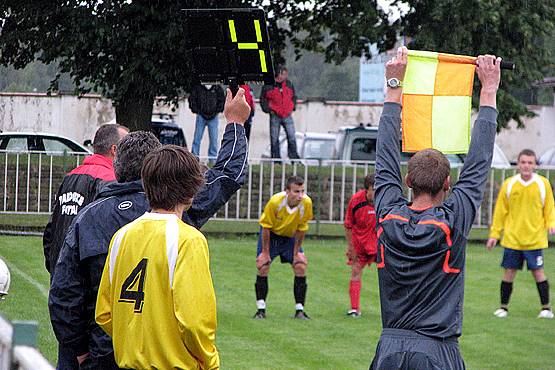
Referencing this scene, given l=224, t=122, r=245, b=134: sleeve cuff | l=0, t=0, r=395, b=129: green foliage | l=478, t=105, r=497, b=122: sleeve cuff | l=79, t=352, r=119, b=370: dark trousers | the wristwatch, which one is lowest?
l=79, t=352, r=119, b=370: dark trousers

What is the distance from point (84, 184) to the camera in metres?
6.95

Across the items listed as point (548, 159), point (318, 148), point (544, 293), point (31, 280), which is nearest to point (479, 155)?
point (544, 293)

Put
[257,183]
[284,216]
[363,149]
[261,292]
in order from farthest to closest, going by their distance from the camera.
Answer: [363,149]
[257,183]
[284,216]
[261,292]

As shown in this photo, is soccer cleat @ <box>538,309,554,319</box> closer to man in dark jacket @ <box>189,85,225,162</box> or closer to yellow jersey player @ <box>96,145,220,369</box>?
man in dark jacket @ <box>189,85,225,162</box>

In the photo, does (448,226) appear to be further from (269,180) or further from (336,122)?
(336,122)

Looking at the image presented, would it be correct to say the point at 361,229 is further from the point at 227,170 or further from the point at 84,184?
the point at 227,170

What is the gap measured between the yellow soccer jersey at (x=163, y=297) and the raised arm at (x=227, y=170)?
93 cm

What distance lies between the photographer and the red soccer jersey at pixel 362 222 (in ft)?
48.0

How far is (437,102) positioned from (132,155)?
1568 mm

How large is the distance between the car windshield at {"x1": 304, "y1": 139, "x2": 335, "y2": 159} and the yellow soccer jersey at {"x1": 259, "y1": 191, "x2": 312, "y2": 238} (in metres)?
17.5

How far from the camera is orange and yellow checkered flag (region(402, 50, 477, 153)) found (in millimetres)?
5734

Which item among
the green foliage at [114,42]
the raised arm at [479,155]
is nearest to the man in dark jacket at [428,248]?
the raised arm at [479,155]

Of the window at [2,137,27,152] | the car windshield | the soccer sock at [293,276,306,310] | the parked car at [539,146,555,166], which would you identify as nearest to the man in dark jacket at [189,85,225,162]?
the window at [2,137,27,152]

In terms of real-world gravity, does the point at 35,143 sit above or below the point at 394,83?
below
